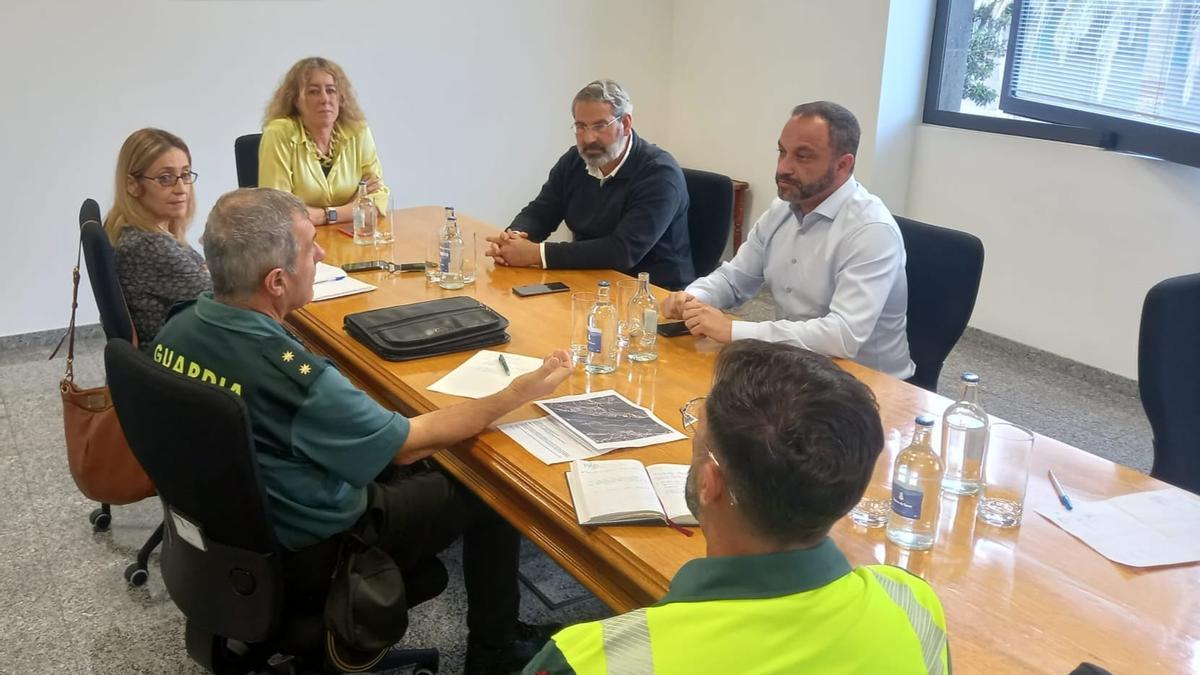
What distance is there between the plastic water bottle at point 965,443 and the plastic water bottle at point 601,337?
2.54 feet

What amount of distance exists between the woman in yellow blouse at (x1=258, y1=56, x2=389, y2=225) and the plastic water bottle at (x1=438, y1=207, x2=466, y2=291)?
879 mm

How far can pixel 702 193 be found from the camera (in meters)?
3.43

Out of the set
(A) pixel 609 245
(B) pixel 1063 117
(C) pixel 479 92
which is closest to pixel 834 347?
(A) pixel 609 245

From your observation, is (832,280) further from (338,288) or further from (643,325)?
(338,288)

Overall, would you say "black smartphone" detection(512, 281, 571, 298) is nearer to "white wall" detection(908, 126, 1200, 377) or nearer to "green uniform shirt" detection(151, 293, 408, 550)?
"green uniform shirt" detection(151, 293, 408, 550)

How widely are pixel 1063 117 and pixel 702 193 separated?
62.2 inches

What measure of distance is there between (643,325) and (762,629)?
1.36m

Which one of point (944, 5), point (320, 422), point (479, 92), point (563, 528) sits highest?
point (944, 5)

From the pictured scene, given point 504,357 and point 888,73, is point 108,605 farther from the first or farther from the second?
point 888,73

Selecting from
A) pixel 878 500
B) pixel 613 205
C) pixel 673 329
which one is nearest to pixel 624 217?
pixel 613 205

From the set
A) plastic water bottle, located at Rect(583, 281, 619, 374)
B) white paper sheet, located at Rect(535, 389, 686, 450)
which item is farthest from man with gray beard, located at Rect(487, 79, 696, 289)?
white paper sheet, located at Rect(535, 389, 686, 450)

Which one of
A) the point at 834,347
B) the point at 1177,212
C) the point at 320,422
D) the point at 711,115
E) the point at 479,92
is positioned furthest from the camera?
the point at 711,115

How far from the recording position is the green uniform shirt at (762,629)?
86 cm

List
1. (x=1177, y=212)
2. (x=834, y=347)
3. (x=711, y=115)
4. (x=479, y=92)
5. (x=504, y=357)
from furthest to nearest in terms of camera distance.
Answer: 1. (x=711, y=115)
2. (x=479, y=92)
3. (x=1177, y=212)
4. (x=834, y=347)
5. (x=504, y=357)
